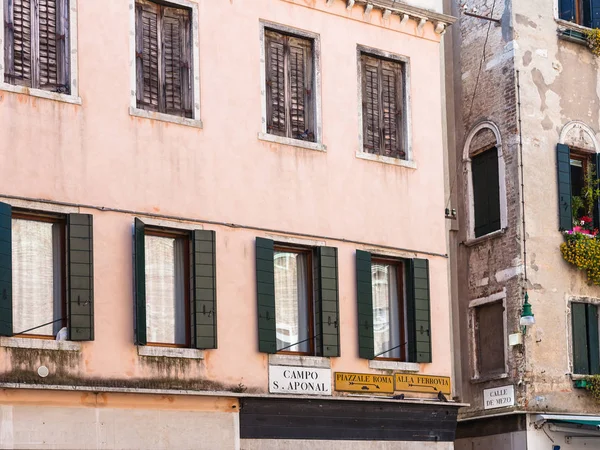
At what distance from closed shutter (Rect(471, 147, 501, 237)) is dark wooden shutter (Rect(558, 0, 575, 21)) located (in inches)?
119

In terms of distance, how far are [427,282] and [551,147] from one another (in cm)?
447

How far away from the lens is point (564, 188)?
24.2m

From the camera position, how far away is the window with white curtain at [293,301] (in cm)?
1997

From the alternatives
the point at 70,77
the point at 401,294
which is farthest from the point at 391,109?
the point at 70,77

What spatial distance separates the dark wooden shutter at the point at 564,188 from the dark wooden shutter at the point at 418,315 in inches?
156

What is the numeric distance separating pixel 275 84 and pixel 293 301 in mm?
3227

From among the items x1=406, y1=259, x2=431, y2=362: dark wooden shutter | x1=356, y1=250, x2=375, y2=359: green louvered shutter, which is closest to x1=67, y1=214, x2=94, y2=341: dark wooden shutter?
x1=356, y1=250, x2=375, y2=359: green louvered shutter

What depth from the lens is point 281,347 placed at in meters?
19.8

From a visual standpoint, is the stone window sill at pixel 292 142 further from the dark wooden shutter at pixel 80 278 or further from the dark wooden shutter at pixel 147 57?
the dark wooden shutter at pixel 80 278

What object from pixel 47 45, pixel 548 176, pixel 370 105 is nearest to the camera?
pixel 47 45

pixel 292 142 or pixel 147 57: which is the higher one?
pixel 147 57

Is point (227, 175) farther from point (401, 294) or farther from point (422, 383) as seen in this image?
point (422, 383)

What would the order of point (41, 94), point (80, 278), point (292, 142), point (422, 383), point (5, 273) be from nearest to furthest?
1. point (5, 273)
2. point (80, 278)
3. point (41, 94)
4. point (292, 142)
5. point (422, 383)

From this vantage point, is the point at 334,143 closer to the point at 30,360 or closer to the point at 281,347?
the point at 281,347
